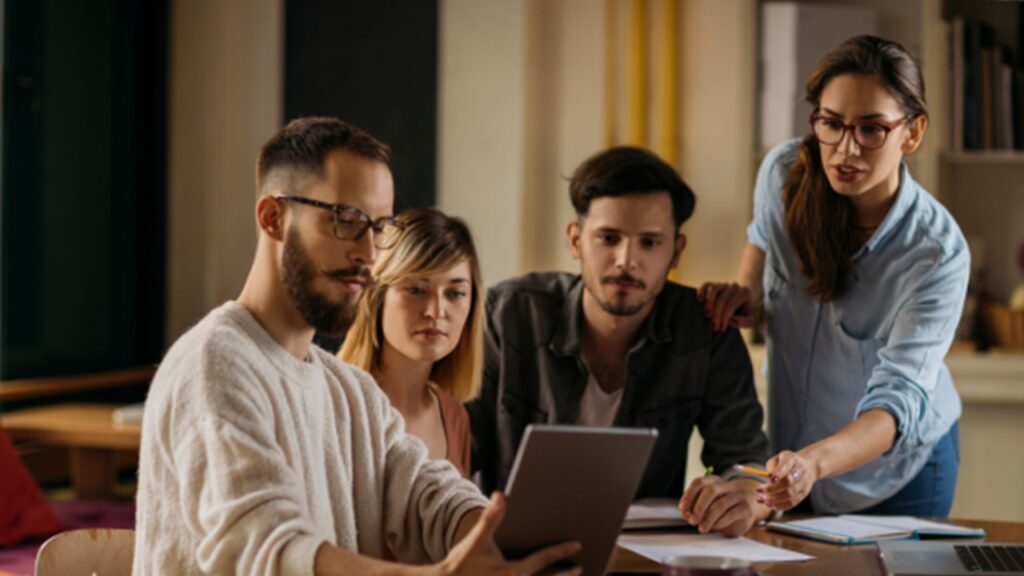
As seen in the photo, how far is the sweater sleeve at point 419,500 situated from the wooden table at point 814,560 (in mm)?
320

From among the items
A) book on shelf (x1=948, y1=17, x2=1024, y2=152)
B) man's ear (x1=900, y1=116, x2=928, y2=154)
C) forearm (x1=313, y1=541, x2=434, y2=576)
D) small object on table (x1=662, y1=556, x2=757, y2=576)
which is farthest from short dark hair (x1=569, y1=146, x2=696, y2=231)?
book on shelf (x1=948, y1=17, x2=1024, y2=152)

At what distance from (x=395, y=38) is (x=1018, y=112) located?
2.12m

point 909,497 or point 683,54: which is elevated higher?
point 683,54

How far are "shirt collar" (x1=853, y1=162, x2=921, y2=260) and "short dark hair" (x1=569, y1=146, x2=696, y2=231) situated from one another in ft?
1.14

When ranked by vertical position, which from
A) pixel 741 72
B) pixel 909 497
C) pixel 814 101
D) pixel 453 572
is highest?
pixel 741 72

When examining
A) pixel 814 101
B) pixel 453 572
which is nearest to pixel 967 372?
pixel 814 101

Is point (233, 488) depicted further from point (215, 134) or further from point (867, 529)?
point (215, 134)

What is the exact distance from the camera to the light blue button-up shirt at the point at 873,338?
2227mm

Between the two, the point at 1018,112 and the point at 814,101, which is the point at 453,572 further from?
the point at 1018,112

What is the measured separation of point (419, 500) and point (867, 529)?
824 mm

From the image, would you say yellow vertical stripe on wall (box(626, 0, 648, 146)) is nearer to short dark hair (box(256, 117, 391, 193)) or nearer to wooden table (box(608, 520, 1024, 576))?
wooden table (box(608, 520, 1024, 576))

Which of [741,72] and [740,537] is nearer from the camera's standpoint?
[740,537]

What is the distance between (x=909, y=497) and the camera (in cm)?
240

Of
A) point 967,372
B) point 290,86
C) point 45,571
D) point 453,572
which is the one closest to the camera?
point 453,572
